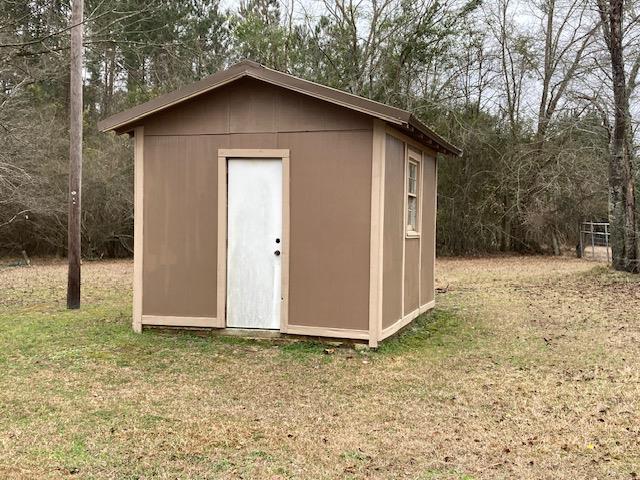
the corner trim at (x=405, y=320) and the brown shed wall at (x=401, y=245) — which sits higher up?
the brown shed wall at (x=401, y=245)

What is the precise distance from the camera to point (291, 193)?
6.73 m

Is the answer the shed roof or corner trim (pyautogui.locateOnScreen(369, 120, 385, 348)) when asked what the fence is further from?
corner trim (pyautogui.locateOnScreen(369, 120, 385, 348))

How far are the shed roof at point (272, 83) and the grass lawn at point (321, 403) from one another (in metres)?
2.47

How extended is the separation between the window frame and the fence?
1479 cm

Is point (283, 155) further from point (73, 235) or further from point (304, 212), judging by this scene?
point (73, 235)

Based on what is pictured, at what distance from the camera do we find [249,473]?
3.48 metres

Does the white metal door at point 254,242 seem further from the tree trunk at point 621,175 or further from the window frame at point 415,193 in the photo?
the tree trunk at point 621,175

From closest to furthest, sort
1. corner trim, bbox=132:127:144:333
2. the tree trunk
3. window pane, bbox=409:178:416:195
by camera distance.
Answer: corner trim, bbox=132:127:144:333
window pane, bbox=409:178:416:195
the tree trunk

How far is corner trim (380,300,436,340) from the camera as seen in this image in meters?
6.69

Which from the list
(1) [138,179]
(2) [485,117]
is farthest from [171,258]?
(2) [485,117]

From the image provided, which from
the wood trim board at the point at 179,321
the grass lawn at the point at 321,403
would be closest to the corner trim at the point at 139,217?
the wood trim board at the point at 179,321

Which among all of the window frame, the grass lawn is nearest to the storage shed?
the window frame

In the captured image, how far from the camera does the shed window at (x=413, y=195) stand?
25.8 ft

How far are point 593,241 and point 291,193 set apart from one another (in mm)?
17567
